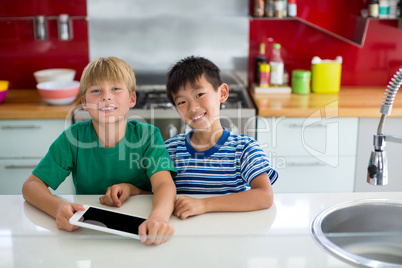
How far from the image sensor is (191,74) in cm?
141

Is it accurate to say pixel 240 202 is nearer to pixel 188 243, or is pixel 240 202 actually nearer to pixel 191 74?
pixel 188 243

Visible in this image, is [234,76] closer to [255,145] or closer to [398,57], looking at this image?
[398,57]

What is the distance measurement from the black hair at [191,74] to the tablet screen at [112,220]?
0.48 m

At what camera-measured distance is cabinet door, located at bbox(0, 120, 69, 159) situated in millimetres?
2344

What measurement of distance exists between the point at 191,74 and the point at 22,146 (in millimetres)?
1349

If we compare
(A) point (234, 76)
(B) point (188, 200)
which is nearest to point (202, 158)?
A: (B) point (188, 200)

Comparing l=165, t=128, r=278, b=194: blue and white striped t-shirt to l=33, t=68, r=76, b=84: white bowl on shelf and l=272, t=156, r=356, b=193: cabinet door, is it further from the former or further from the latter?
l=33, t=68, r=76, b=84: white bowl on shelf

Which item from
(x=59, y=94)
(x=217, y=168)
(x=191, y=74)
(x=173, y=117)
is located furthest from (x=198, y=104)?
(x=59, y=94)

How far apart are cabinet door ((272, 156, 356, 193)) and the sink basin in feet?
3.85

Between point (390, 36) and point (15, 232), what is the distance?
2.54 m

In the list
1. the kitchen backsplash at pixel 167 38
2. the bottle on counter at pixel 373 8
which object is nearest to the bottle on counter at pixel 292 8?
the kitchen backsplash at pixel 167 38

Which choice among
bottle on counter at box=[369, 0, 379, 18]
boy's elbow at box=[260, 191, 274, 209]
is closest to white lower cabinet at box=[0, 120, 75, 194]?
boy's elbow at box=[260, 191, 274, 209]

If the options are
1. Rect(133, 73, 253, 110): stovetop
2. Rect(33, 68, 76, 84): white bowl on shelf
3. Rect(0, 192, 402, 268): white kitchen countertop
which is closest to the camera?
Rect(0, 192, 402, 268): white kitchen countertop

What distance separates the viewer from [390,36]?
9.34 feet
